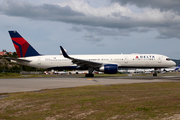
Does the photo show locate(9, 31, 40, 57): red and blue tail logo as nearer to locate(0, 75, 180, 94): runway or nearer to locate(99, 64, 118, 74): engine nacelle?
locate(0, 75, 180, 94): runway

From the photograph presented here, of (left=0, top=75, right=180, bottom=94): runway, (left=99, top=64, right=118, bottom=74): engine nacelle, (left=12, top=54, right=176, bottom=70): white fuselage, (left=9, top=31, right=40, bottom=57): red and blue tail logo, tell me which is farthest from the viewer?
(left=9, top=31, right=40, bottom=57): red and blue tail logo

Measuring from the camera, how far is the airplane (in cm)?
3312

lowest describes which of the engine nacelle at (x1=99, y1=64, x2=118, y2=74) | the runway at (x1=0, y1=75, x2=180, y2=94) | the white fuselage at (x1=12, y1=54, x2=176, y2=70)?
the runway at (x1=0, y1=75, x2=180, y2=94)

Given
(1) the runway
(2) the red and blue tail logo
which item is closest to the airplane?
(2) the red and blue tail logo

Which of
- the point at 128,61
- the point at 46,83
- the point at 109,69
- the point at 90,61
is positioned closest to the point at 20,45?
the point at 90,61

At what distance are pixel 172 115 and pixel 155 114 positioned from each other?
47cm

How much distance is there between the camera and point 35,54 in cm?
3703

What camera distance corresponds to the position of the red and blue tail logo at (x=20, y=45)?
36.3 meters

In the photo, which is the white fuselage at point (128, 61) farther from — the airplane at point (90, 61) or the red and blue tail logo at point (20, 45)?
the red and blue tail logo at point (20, 45)

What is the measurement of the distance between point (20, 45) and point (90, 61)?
1314 centimetres

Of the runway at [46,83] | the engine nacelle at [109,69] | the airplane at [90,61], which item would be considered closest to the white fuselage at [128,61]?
the airplane at [90,61]

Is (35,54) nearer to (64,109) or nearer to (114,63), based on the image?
(114,63)

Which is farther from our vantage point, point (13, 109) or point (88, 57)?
point (88, 57)

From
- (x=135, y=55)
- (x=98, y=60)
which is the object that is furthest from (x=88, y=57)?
(x=135, y=55)
